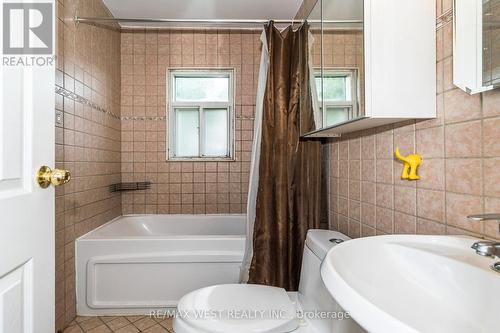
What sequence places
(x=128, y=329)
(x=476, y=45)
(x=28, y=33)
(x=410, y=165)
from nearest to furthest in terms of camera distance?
1. (x=28, y=33)
2. (x=476, y=45)
3. (x=410, y=165)
4. (x=128, y=329)

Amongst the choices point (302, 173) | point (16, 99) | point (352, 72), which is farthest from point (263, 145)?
point (16, 99)

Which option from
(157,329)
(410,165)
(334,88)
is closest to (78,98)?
(157,329)

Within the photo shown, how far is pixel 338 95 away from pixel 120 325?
1839 mm

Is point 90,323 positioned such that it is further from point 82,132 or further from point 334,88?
point 334,88

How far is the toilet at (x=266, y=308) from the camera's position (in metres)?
1.09

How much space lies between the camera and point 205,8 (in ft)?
8.16

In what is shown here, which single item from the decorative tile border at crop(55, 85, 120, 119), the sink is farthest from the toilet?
the decorative tile border at crop(55, 85, 120, 119)

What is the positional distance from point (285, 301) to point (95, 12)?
243 centimetres

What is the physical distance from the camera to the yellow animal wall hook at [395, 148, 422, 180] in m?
1.04

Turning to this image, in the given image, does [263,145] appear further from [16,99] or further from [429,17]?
[16,99]

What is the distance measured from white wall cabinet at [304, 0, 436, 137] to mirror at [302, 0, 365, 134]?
0.03 meters

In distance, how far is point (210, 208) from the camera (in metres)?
2.89

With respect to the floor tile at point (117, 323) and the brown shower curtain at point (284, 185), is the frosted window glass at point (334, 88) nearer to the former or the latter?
the brown shower curtain at point (284, 185)

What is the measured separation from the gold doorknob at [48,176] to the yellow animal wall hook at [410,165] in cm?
107
